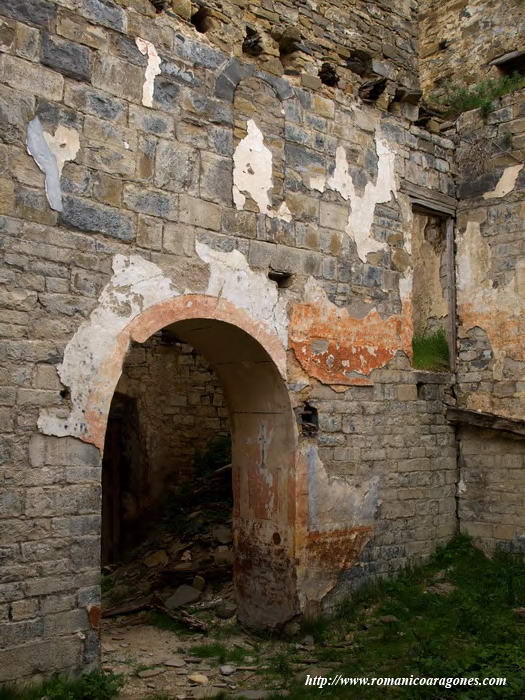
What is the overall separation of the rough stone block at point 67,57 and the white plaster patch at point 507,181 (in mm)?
4339

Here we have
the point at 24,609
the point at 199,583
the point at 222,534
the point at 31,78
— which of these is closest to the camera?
the point at 24,609

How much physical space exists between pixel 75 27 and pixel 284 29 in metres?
1.96

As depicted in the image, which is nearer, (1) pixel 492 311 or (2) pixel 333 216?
(2) pixel 333 216

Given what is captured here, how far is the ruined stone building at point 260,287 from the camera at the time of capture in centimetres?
413

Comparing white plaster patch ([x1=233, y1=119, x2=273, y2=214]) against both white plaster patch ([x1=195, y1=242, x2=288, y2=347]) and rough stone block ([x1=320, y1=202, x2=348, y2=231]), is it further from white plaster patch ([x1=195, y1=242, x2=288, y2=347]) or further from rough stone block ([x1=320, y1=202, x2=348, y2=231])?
rough stone block ([x1=320, y1=202, x2=348, y2=231])

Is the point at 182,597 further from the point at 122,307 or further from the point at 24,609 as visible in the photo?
the point at 122,307

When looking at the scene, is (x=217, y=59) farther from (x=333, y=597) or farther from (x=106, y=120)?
(x=333, y=597)

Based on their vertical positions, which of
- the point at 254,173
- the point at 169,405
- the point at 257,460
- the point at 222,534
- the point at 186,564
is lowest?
the point at 186,564

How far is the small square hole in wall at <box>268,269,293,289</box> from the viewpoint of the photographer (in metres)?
5.46

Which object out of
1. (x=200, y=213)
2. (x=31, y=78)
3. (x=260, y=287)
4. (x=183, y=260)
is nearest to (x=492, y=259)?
(x=260, y=287)

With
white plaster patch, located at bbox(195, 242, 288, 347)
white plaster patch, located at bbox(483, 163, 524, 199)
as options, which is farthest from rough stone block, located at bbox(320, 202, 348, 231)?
white plaster patch, located at bbox(483, 163, 524, 199)

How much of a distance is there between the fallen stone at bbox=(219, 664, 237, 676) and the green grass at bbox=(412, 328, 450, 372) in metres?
3.39

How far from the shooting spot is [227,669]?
483 cm

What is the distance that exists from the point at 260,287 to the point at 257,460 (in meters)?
1.47
